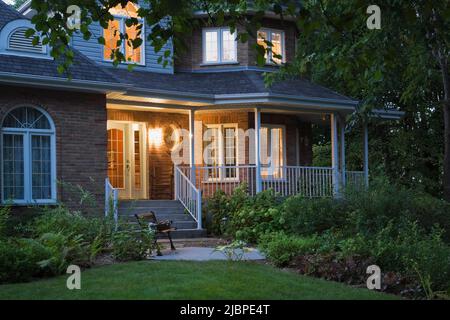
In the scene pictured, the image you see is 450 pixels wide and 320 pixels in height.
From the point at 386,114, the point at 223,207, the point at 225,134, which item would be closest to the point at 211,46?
the point at 225,134

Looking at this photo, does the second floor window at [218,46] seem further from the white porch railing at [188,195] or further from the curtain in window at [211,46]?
the white porch railing at [188,195]

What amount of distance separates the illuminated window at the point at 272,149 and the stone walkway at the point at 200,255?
265 inches

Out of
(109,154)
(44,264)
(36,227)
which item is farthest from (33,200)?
(44,264)

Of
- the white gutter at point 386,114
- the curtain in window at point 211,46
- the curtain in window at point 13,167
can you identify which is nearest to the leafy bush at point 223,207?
the curtain in window at point 13,167

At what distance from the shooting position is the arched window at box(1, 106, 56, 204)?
13.7 m

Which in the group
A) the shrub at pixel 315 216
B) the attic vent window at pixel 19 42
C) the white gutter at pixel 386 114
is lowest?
the shrub at pixel 315 216

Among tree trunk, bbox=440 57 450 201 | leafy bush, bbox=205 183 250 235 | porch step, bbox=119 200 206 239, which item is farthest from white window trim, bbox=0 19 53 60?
tree trunk, bbox=440 57 450 201

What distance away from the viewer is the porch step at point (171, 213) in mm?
15062

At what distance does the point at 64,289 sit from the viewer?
7.92 metres

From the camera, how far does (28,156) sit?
546 inches

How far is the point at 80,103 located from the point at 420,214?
25.7ft
